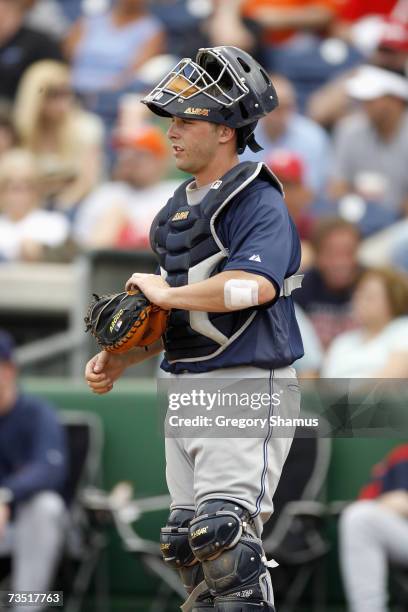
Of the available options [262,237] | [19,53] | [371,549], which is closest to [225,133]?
[262,237]

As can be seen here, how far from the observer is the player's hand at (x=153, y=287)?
397cm

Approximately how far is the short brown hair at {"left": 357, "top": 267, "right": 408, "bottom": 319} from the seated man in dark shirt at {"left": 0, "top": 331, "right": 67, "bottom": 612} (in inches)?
79.2

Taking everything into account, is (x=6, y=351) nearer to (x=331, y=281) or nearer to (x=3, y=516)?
(x=3, y=516)

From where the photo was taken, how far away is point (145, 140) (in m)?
9.05

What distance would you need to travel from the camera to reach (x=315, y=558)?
23.5ft

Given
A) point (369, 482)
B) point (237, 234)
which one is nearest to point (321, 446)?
point (369, 482)

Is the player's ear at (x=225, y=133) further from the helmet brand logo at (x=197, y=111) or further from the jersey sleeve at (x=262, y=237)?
the jersey sleeve at (x=262, y=237)

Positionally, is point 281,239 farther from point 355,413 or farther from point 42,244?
point 42,244

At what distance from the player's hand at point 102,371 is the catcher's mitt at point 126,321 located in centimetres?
11

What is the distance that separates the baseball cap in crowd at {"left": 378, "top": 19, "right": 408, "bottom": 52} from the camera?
9.25 metres

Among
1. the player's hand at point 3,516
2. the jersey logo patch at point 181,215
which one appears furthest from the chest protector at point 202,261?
the player's hand at point 3,516

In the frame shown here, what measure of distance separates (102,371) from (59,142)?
5.67m

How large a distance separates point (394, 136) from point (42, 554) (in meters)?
3.86

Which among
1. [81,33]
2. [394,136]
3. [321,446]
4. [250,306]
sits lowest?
[321,446]
